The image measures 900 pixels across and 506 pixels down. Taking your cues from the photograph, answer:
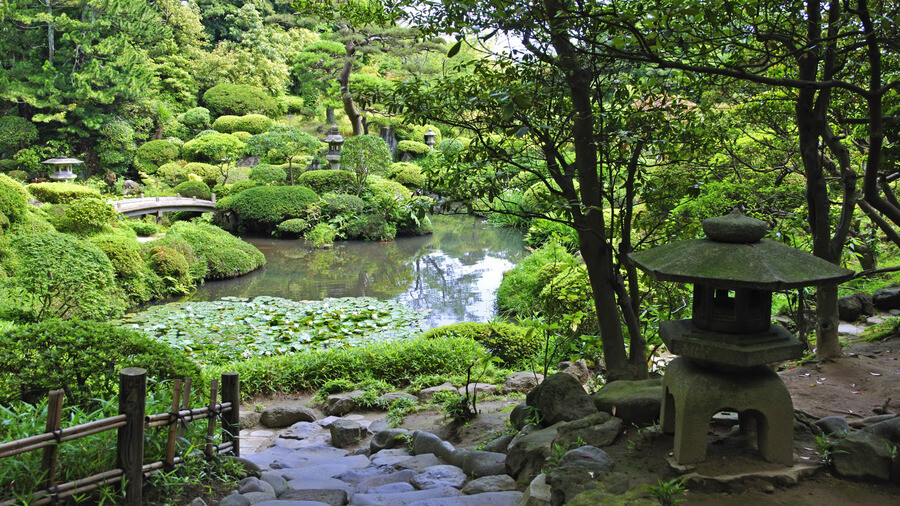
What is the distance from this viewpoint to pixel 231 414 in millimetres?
3861

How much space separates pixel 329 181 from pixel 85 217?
8.07 metres

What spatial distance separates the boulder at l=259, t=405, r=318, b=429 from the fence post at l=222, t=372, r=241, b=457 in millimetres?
1481

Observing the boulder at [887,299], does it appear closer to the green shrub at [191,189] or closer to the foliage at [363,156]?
the foliage at [363,156]

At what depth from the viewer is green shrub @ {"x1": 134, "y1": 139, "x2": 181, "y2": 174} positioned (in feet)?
69.2

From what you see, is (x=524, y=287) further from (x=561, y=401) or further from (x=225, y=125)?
(x=225, y=125)

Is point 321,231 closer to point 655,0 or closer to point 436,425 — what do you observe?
point 436,425

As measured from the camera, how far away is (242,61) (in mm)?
26125

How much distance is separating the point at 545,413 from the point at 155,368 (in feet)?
8.58

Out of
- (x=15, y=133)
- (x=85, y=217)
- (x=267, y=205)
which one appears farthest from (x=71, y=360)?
(x=15, y=133)

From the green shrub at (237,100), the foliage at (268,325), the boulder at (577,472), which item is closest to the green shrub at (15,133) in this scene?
the green shrub at (237,100)

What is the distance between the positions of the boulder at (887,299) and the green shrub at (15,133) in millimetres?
21792

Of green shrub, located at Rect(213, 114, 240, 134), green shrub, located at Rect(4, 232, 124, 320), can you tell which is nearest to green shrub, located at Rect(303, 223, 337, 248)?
green shrub, located at Rect(4, 232, 124, 320)

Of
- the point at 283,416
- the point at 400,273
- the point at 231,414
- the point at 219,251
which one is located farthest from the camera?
the point at 400,273

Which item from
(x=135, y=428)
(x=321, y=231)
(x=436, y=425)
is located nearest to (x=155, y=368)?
(x=135, y=428)
